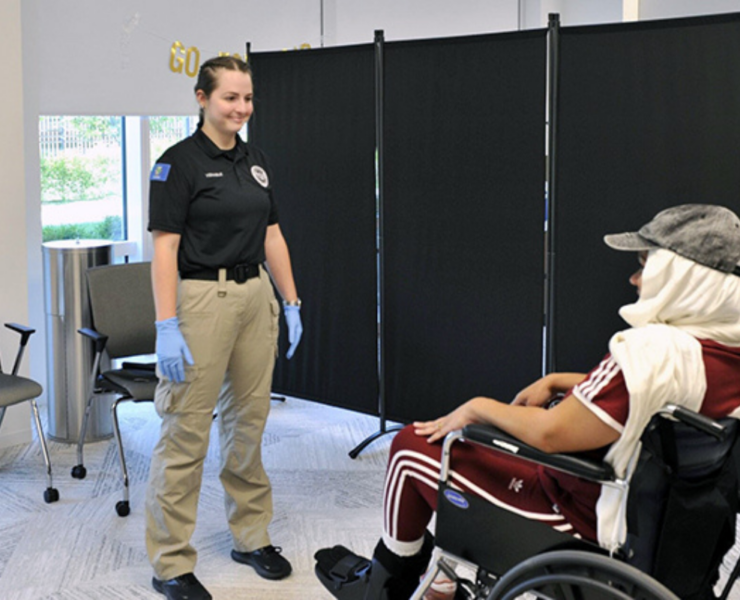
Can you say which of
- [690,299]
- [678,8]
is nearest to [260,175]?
[690,299]

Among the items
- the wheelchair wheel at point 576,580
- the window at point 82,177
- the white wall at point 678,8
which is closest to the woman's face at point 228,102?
the wheelchair wheel at point 576,580

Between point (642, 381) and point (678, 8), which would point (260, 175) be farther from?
point (678, 8)

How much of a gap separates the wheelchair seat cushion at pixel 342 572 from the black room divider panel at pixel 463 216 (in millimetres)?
1449

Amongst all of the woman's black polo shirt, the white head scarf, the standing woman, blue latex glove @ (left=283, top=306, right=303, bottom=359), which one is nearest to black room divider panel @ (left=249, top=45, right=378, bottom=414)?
blue latex glove @ (left=283, top=306, right=303, bottom=359)

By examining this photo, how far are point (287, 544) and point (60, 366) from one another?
159 cm

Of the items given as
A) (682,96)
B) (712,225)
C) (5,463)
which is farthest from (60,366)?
(712,225)

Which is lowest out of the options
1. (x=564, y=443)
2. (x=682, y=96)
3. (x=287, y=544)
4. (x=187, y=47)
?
(x=287, y=544)

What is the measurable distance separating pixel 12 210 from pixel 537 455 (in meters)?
3.08

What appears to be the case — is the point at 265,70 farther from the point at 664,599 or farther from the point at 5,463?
the point at 664,599

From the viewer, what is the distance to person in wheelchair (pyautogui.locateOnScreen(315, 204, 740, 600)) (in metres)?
2.08

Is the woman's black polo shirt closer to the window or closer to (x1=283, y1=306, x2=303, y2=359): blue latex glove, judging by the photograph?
(x1=283, y1=306, x2=303, y2=359): blue latex glove

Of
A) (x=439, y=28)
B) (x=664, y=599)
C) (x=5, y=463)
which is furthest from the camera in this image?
(x=439, y=28)

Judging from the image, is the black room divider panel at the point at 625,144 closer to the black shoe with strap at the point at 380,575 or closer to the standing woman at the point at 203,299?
the standing woman at the point at 203,299

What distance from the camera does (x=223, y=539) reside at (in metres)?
3.61
